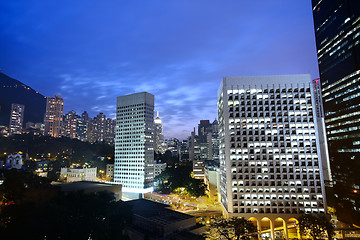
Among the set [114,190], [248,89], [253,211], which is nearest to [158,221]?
[114,190]

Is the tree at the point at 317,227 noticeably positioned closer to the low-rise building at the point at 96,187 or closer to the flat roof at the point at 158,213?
the flat roof at the point at 158,213

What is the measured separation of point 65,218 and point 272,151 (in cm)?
6229

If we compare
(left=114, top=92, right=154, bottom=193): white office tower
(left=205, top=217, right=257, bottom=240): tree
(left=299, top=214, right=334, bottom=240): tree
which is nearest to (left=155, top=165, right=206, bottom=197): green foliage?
(left=114, top=92, right=154, bottom=193): white office tower

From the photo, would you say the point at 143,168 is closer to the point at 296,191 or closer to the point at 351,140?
the point at 296,191

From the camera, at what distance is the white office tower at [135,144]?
366 feet

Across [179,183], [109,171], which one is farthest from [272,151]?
[109,171]

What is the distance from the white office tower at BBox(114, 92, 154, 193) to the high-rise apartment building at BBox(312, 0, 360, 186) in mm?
89255

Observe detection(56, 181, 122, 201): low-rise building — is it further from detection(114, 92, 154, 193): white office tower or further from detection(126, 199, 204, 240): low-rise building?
detection(114, 92, 154, 193): white office tower

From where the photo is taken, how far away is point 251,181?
227 feet

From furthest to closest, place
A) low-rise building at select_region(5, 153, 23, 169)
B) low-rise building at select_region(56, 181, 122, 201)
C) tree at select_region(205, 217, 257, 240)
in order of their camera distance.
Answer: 1. low-rise building at select_region(5, 153, 23, 169)
2. low-rise building at select_region(56, 181, 122, 201)
3. tree at select_region(205, 217, 257, 240)

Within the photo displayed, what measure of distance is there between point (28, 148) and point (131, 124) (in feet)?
287

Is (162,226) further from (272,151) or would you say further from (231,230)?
(272,151)

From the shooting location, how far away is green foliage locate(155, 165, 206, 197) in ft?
329

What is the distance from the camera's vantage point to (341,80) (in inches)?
3548
